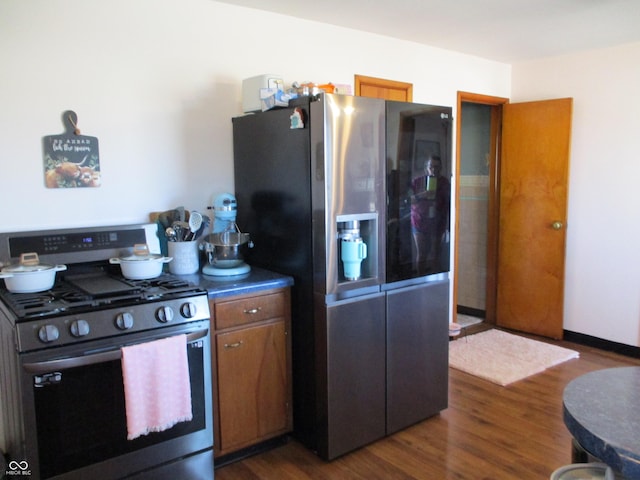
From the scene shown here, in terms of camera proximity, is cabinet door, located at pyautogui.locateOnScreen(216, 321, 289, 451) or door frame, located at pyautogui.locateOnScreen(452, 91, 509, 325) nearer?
cabinet door, located at pyautogui.locateOnScreen(216, 321, 289, 451)

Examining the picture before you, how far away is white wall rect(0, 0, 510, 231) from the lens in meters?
2.39

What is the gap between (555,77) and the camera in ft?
14.6

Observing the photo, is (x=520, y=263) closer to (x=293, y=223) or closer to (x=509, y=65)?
(x=509, y=65)

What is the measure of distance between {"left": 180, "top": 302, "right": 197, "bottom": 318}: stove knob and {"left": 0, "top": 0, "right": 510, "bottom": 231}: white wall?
773mm

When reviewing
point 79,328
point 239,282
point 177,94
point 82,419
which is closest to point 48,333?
point 79,328

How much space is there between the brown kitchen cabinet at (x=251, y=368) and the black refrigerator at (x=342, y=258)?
0.32 ft

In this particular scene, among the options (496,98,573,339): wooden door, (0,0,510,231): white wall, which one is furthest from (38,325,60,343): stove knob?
(496,98,573,339): wooden door

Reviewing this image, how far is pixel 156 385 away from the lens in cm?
209

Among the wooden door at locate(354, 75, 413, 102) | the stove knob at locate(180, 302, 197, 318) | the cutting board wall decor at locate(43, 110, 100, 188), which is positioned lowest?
the stove knob at locate(180, 302, 197, 318)

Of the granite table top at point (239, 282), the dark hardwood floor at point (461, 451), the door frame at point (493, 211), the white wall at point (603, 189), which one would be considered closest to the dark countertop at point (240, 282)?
the granite table top at point (239, 282)

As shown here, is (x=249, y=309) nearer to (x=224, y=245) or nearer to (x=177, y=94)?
(x=224, y=245)

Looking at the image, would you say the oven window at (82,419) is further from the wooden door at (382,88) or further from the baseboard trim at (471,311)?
the baseboard trim at (471,311)

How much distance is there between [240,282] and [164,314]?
47 cm

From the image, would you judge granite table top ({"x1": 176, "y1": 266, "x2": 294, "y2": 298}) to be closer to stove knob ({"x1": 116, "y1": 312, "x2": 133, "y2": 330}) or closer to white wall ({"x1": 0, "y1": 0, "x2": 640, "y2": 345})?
stove knob ({"x1": 116, "y1": 312, "x2": 133, "y2": 330})
